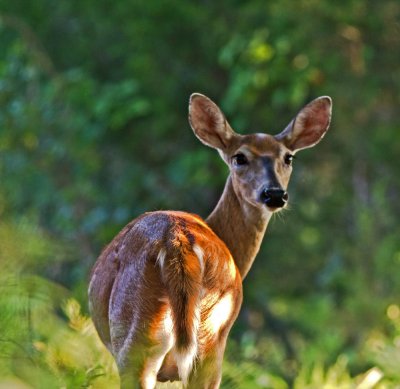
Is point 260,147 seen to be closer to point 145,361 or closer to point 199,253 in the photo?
point 199,253

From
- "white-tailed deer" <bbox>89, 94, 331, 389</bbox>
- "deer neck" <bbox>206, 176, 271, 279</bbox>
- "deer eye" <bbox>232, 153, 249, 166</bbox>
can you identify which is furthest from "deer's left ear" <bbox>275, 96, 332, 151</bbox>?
"white-tailed deer" <bbox>89, 94, 331, 389</bbox>

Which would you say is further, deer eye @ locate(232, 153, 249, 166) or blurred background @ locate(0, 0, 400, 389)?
blurred background @ locate(0, 0, 400, 389)

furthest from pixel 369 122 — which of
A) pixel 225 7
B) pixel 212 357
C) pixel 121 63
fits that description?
pixel 212 357

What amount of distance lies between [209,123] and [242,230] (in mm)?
715

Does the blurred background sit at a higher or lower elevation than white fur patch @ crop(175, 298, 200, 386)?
lower

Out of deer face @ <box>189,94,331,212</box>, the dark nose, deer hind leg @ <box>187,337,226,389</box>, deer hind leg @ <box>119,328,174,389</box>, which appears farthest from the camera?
deer face @ <box>189,94,331,212</box>

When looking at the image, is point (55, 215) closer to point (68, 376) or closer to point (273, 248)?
point (273, 248)

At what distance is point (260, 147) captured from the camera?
6293 millimetres

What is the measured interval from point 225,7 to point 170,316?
11784 mm

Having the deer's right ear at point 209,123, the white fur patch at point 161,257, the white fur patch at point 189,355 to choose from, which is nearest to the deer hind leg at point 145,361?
the white fur patch at point 189,355

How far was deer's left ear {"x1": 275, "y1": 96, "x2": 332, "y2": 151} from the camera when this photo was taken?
671 centimetres

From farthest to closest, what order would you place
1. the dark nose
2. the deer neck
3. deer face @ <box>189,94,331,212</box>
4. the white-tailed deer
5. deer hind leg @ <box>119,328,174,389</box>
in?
the deer neck < deer face @ <box>189,94,331,212</box> < the dark nose < deer hind leg @ <box>119,328,174,389</box> < the white-tailed deer

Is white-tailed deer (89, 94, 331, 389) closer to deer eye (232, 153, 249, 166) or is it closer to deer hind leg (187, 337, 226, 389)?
deer hind leg (187, 337, 226, 389)

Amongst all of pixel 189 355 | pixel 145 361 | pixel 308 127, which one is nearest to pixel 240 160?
pixel 308 127
